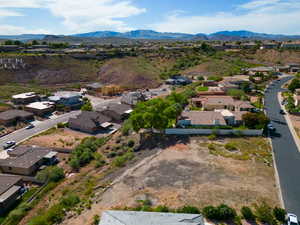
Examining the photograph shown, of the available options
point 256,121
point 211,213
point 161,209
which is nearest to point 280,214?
point 211,213

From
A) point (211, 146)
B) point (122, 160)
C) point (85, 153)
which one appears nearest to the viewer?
point (122, 160)

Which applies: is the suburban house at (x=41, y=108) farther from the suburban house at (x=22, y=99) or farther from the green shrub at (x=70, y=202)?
the green shrub at (x=70, y=202)

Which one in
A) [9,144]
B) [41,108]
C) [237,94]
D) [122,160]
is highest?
[237,94]

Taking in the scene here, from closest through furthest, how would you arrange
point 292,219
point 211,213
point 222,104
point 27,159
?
1. point 292,219
2. point 211,213
3. point 27,159
4. point 222,104

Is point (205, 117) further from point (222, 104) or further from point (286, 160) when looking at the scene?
point (286, 160)

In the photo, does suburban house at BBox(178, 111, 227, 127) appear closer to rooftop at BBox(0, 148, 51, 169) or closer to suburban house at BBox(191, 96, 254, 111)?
suburban house at BBox(191, 96, 254, 111)

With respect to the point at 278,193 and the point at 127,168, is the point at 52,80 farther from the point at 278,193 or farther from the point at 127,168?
the point at 278,193

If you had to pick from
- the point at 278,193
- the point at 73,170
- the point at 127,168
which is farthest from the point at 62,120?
the point at 278,193

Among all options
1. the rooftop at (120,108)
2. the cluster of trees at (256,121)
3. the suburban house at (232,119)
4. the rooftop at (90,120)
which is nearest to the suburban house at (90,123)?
the rooftop at (90,120)
